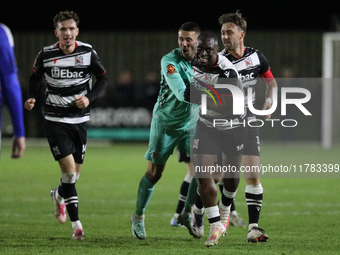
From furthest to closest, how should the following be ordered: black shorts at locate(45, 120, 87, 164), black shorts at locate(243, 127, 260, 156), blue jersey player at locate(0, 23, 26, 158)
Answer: black shorts at locate(45, 120, 87, 164) → black shorts at locate(243, 127, 260, 156) → blue jersey player at locate(0, 23, 26, 158)

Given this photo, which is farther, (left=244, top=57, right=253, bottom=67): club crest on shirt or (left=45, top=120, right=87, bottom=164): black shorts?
(left=45, top=120, right=87, bottom=164): black shorts

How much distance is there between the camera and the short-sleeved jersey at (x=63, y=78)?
664cm

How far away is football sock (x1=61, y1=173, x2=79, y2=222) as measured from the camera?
6.57 metres

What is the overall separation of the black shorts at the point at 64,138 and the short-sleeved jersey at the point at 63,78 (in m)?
0.06

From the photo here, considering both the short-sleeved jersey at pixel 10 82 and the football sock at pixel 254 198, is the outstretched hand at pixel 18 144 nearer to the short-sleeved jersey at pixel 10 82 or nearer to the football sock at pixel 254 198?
the short-sleeved jersey at pixel 10 82

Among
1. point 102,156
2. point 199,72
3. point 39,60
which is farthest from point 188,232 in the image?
point 102,156

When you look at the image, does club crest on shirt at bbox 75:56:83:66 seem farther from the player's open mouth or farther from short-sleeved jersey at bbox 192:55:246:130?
the player's open mouth

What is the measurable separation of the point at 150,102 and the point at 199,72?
42.8 feet

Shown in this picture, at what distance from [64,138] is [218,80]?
178 centimetres

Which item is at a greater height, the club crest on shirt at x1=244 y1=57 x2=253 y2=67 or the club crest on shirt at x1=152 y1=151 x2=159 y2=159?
the club crest on shirt at x1=244 y1=57 x2=253 y2=67

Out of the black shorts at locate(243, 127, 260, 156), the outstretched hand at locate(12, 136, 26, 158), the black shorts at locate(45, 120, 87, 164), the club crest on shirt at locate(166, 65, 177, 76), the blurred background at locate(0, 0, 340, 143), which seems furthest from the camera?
the blurred background at locate(0, 0, 340, 143)

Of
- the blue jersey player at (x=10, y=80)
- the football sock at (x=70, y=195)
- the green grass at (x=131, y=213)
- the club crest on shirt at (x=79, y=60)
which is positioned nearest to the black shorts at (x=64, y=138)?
the football sock at (x=70, y=195)

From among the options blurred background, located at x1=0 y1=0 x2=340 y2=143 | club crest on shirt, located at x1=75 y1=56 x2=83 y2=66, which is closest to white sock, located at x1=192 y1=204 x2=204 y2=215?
club crest on shirt, located at x1=75 y1=56 x2=83 y2=66

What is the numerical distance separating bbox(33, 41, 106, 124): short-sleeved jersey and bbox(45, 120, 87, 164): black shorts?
0.21ft
